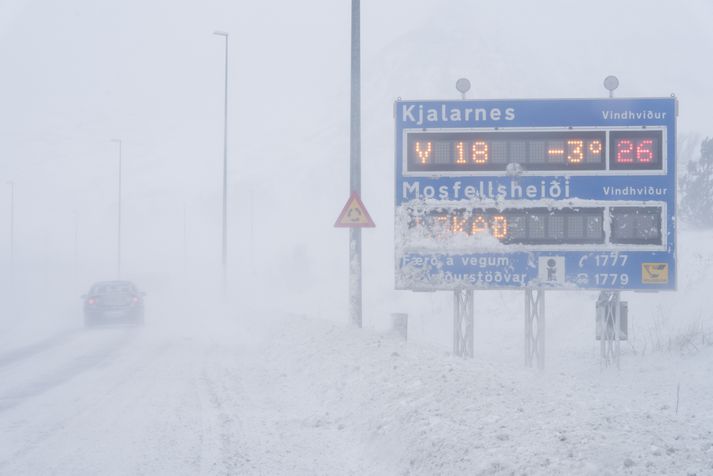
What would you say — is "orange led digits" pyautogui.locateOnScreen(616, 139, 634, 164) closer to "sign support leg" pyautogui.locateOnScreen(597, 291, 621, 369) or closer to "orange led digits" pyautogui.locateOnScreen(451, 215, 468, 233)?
"sign support leg" pyautogui.locateOnScreen(597, 291, 621, 369)

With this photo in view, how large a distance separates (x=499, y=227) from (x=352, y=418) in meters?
5.52

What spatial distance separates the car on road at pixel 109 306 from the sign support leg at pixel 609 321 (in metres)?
20.9

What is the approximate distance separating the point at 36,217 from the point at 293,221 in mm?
48261

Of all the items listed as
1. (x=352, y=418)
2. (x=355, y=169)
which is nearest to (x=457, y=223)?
(x=355, y=169)

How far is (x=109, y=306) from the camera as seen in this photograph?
1244 inches

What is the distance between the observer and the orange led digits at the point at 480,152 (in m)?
14.5

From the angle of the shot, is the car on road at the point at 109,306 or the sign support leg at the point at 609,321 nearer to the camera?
the sign support leg at the point at 609,321

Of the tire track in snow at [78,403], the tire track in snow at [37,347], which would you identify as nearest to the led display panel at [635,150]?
the tire track in snow at [78,403]

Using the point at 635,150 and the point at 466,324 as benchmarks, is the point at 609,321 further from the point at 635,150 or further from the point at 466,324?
the point at 635,150

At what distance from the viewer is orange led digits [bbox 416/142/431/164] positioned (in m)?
14.8

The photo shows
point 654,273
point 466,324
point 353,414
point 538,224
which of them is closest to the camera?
point 353,414

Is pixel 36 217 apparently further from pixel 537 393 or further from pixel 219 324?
pixel 537 393

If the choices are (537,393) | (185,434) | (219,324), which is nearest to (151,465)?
(185,434)

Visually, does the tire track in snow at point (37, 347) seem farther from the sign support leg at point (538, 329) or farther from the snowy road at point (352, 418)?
the sign support leg at point (538, 329)
